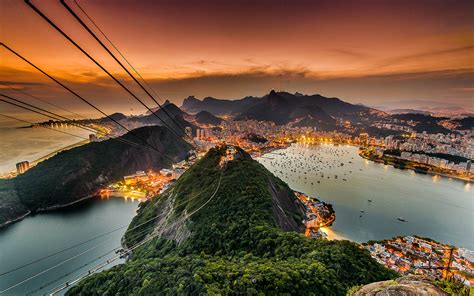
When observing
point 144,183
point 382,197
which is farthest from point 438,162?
point 144,183

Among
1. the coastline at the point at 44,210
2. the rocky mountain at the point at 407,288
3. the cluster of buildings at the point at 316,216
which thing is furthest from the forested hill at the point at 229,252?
the coastline at the point at 44,210

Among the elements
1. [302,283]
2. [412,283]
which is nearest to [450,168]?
[302,283]

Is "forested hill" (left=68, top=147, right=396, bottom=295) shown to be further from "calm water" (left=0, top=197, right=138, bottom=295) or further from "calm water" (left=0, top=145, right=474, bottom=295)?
"calm water" (left=0, top=145, right=474, bottom=295)

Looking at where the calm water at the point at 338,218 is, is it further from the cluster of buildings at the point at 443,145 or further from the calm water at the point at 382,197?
the cluster of buildings at the point at 443,145

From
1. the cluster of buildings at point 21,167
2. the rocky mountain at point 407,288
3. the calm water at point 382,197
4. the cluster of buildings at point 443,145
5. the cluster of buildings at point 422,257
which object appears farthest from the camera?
the cluster of buildings at point 443,145

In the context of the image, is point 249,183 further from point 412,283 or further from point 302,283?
point 412,283

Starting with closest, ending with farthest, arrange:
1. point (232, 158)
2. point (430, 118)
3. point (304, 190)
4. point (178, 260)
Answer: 1. point (178, 260)
2. point (232, 158)
3. point (304, 190)
4. point (430, 118)

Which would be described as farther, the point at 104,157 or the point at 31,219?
the point at 104,157
